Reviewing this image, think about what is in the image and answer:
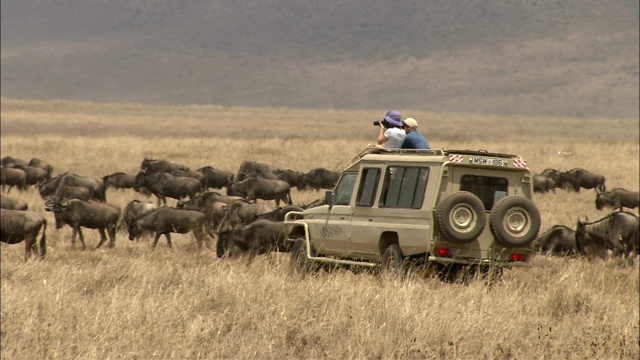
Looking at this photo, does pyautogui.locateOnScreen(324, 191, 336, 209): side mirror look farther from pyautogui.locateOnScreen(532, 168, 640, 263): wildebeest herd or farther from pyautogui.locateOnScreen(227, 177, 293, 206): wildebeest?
pyautogui.locateOnScreen(227, 177, 293, 206): wildebeest

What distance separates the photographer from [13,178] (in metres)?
30.7

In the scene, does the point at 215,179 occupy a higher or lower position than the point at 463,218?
lower

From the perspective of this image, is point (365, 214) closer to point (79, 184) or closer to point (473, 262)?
point (473, 262)

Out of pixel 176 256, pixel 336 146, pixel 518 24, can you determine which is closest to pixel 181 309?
pixel 176 256

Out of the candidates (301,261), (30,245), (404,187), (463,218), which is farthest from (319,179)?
(463,218)

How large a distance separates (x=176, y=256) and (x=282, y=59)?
139 meters

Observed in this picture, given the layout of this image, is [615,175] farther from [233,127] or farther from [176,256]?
[233,127]

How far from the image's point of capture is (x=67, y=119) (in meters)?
80.3

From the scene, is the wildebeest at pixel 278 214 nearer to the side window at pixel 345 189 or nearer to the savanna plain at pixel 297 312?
the savanna plain at pixel 297 312

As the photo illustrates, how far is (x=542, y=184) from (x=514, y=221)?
19051 millimetres

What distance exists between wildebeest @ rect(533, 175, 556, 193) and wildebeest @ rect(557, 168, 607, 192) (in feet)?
3.39

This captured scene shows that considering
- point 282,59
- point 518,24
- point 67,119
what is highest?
point 518,24

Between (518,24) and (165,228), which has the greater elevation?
(518,24)

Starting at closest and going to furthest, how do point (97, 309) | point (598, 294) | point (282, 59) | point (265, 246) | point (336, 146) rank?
point (97, 309), point (598, 294), point (265, 246), point (336, 146), point (282, 59)
